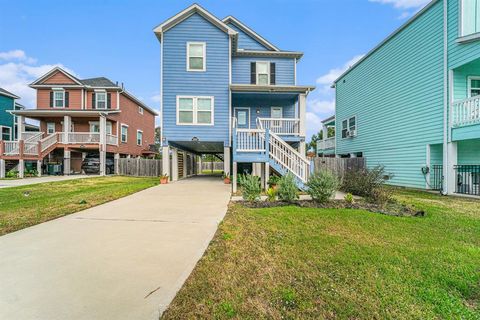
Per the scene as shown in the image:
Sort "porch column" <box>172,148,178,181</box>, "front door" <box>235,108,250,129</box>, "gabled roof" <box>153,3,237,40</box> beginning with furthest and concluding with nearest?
"front door" <box>235,108,250,129</box> → "porch column" <box>172,148,178,181</box> → "gabled roof" <box>153,3,237,40</box>

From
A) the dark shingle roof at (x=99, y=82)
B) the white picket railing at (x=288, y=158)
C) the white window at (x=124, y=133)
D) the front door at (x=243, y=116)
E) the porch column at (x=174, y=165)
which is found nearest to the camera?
the white picket railing at (x=288, y=158)

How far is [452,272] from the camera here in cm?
292

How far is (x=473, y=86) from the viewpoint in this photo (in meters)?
9.94

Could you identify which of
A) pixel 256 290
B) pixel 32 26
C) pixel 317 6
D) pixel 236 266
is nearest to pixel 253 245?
pixel 236 266

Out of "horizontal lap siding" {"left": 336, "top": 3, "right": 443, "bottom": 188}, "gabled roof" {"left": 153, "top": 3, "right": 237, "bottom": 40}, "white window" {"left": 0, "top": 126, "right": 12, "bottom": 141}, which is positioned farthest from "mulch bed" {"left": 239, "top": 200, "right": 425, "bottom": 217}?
"white window" {"left": 0, "top": 126, "right": 12, "bottom": 141}

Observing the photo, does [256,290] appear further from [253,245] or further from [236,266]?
[253,245]

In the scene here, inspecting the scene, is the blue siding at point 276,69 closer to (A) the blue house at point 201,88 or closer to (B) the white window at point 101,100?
(A) the blue house at point 201,88

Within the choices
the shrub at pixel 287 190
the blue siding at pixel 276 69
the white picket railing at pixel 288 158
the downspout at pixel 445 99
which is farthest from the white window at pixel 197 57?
the downspout at pixel 445 99

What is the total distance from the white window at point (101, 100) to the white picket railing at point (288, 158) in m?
17.6

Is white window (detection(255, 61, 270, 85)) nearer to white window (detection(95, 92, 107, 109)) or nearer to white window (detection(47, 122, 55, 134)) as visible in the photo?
white window (detection(95, 92, 107, 109))

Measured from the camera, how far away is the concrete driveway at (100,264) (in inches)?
87.0

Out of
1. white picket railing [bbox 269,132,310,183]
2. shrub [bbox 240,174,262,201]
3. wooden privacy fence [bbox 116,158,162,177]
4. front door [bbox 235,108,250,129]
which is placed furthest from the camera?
wooden privacy fence [bbox 116,158,162,177]

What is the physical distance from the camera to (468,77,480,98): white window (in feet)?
32.1

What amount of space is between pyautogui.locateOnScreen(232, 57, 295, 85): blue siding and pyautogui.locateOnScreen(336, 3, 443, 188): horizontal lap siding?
5.07 metres
